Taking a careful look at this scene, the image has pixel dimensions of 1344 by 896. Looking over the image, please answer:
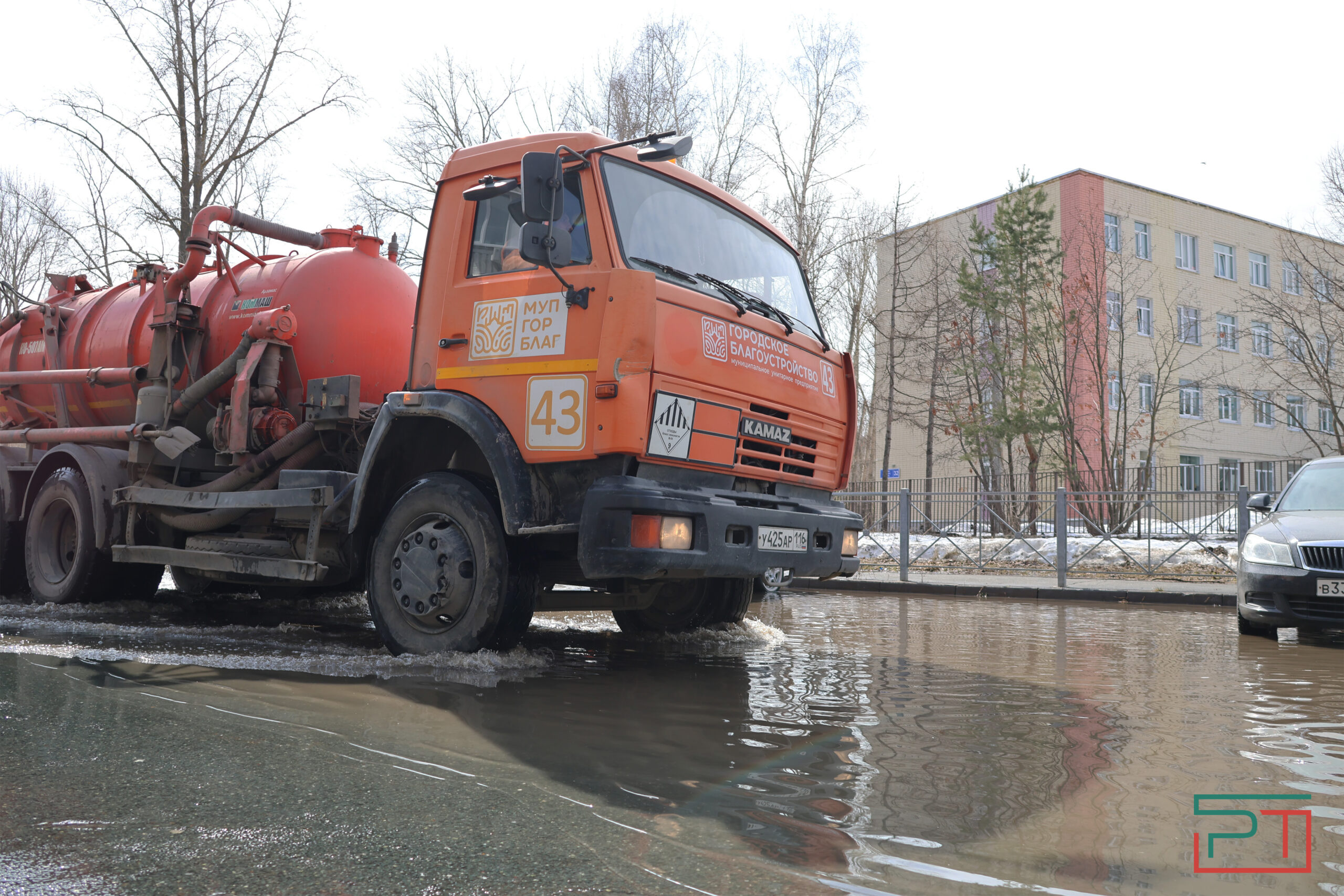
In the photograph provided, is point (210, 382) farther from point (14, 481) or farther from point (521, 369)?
point (521, 369)

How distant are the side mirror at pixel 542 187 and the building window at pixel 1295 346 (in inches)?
1013

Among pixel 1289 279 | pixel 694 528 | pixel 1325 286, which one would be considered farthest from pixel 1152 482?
pixel 1289 279

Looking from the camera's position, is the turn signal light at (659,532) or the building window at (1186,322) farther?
the building window at (1186,322)

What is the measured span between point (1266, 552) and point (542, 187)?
648 cm

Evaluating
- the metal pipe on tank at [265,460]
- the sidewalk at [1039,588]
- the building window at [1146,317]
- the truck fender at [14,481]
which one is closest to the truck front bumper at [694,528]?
the metal pipe on tank at [265,460]

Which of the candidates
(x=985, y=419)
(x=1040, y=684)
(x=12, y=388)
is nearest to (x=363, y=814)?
(x=1040, y=684)

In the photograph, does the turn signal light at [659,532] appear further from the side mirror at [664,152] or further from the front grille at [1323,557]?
the front grille at [1323,557]

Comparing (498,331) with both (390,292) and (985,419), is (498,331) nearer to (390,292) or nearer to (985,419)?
(390,292)

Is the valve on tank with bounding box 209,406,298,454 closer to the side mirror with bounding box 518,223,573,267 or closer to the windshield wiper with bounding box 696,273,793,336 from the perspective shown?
the side mirror with bounding box 518,223,573,267

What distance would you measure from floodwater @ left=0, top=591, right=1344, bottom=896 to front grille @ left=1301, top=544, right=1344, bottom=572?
1235 mm

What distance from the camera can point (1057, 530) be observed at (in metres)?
14.9

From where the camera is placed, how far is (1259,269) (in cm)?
3975

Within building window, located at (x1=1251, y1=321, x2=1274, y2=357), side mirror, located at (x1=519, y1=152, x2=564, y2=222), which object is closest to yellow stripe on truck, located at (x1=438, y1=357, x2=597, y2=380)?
side mirror, located at (x1=519, y1=152, x2=564, y2=222)

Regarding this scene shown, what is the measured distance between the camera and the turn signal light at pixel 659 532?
504 centimetres
